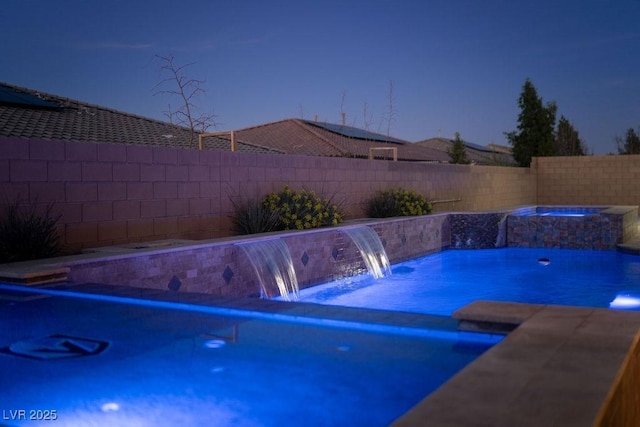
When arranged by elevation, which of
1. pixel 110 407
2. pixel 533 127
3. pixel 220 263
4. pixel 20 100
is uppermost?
pixel 533 127

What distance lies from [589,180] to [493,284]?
51.4ft

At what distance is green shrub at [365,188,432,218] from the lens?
13.2m

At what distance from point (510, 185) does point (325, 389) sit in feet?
66.4

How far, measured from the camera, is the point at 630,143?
31.9 metres

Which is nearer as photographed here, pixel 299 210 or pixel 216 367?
pixel 216 367

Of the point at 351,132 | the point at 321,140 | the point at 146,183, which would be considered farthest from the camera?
the point at 351,132

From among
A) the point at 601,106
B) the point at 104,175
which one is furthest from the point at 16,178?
the point at 601,106

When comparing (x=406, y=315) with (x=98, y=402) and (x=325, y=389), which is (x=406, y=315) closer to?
(x=325, y=389)

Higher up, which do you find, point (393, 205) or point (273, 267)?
point (393, 205)

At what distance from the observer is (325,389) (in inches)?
120

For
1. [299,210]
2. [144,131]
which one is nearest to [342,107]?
[144,131]

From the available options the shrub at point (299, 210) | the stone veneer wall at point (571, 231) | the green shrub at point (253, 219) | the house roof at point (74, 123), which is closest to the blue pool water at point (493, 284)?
the stone veneer wall at point (571, 231)

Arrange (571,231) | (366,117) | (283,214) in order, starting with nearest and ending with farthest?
1. (283,214)
2. (571,231)
3. (366,117)

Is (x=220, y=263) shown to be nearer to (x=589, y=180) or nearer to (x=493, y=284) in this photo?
(x=493, y=284)
